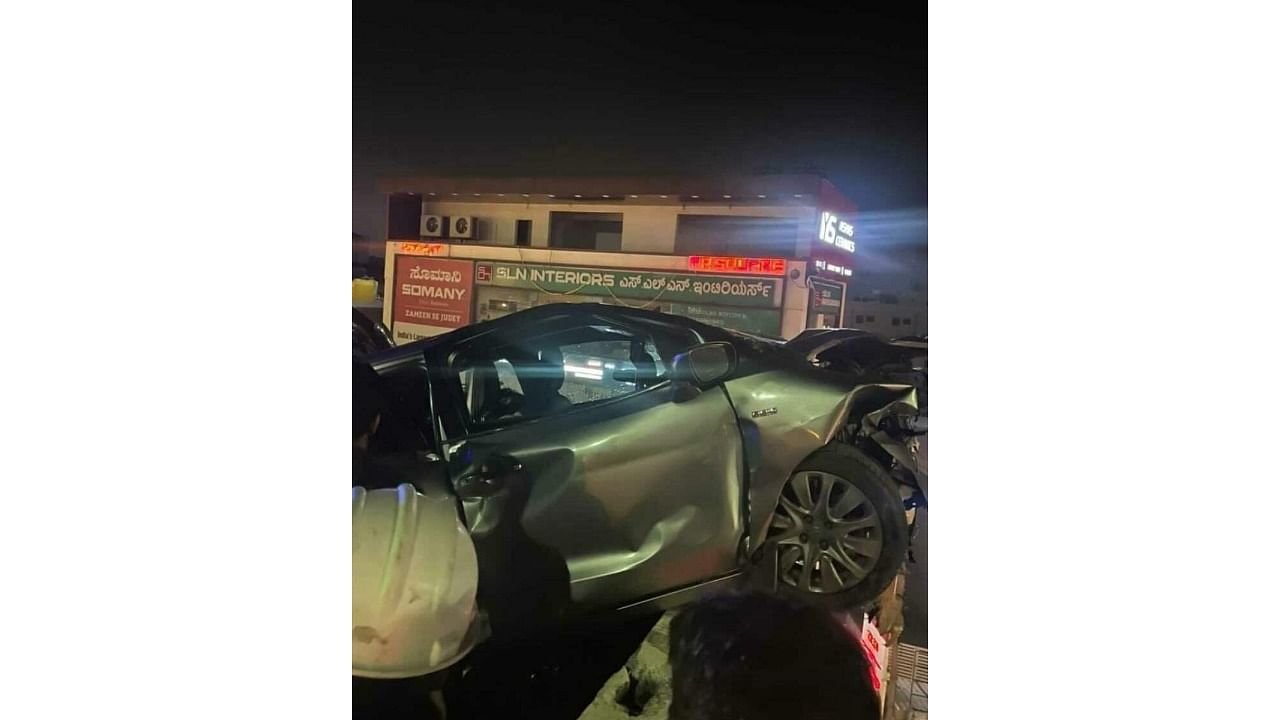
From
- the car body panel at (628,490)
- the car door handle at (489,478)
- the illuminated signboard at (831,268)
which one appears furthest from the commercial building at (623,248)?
the car door handle at (489,478)

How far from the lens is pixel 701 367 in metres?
1.53

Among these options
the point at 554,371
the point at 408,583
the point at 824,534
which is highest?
the point at 554,371

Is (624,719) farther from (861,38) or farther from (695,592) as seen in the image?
(861,38)

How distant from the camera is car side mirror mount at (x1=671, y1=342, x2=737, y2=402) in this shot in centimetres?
152

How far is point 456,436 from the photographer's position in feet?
5.39

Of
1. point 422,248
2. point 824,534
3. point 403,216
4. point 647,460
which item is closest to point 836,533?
point 824,534

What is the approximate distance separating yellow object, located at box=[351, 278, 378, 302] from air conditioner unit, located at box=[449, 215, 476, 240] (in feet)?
0.84

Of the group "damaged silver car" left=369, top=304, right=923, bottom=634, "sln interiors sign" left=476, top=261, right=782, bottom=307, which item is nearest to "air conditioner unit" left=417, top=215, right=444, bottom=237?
"sln interiors sign" left=476, top=261, right=782, bottom=307

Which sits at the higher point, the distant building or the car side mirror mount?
the distant building

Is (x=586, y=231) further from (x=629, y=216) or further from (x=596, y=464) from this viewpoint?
(x=596, y=464)

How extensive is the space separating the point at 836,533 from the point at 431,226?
3.90 ft

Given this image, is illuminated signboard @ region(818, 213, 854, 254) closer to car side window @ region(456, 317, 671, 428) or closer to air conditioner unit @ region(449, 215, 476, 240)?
car side window @ region(456, 317, 671, 428)

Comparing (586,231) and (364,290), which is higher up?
(586,231)

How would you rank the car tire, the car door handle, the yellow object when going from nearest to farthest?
the car tire → the car door handle → the yellow object
